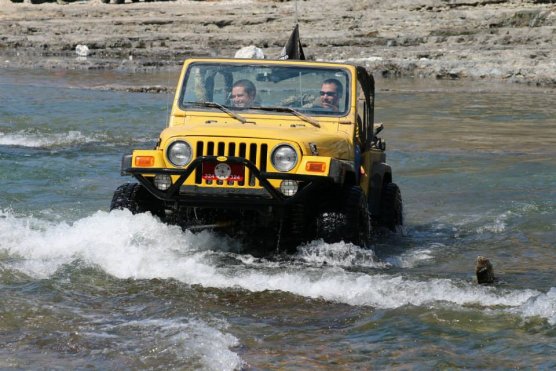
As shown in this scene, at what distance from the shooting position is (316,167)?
26.8 ft

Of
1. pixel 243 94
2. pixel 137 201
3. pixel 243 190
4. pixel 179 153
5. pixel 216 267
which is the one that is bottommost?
pixel 216 267

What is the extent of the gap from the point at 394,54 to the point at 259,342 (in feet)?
94.2

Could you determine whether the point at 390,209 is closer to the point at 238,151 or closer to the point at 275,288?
the point at 238,151

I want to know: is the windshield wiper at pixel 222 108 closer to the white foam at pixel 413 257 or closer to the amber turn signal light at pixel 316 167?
the amber turn signal light at pixel 316 167

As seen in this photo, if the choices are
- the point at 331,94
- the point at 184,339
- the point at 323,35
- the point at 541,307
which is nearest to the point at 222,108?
the point at 331,94

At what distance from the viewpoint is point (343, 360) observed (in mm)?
6398

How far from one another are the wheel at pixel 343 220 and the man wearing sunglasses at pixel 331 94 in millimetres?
993

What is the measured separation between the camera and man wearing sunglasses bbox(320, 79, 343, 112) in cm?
932

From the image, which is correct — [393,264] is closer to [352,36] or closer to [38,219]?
[38,219]

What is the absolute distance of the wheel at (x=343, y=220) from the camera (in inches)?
333

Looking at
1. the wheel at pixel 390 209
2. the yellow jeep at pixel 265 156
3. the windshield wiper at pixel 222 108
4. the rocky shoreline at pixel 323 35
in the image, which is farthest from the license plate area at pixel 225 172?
the rocky shoreline at pixel 323 35

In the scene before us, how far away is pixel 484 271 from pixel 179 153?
2.36 metres

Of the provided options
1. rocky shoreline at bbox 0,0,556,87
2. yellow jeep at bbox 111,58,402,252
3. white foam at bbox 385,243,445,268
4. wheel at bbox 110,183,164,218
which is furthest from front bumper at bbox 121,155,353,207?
rocky shoreline at bbox 0,0,556,87

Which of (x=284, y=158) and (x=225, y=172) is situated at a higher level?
(x=284, y=158)
